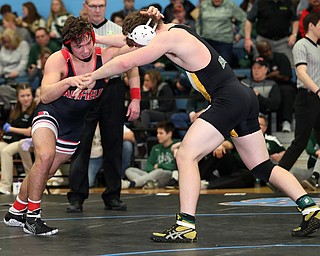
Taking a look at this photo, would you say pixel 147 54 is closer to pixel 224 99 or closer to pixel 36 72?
pixel 224 99

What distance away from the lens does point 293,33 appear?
11.1 meters

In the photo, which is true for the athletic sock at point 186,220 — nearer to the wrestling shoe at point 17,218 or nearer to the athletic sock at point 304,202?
the athletic sock at point 304,202

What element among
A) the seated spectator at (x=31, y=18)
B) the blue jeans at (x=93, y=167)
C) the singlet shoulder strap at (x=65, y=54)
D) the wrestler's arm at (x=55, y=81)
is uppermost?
the singlet shoulder strap at (x=65, y=54)

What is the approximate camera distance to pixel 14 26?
1312 centimetres

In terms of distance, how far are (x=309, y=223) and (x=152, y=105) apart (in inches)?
243

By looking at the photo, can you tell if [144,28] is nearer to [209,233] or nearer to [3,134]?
[209,233]

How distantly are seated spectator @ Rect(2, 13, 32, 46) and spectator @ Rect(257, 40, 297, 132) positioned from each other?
3835mm

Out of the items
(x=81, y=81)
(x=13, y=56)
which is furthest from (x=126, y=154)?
(x=81, y=81)

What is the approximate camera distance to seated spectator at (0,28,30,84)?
1284cm

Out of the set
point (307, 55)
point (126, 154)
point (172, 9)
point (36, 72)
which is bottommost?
point (126, 154)

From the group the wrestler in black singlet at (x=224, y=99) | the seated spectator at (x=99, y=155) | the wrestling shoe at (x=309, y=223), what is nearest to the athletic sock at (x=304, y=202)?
the wrestling shoe at (x=309, y=223)

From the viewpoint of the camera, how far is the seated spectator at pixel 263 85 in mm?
10461

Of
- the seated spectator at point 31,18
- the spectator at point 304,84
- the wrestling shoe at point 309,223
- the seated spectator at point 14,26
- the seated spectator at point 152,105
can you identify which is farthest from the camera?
the seated spectator at point 31,18

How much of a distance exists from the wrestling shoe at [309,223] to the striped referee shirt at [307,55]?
313cm
